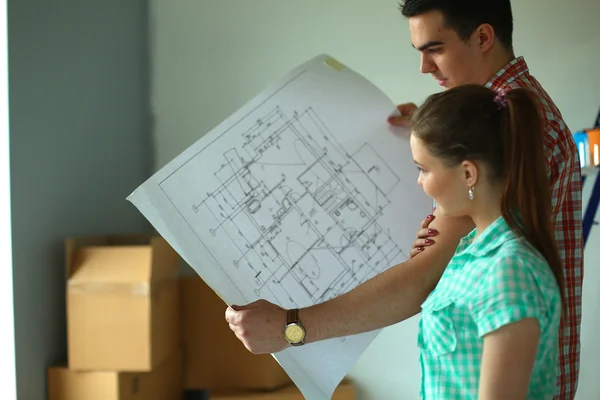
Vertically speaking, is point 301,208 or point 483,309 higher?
point 301,208

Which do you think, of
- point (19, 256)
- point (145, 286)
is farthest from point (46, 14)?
point (145, 286)

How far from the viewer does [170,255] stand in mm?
2311

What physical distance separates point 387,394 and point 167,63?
5.18 feet

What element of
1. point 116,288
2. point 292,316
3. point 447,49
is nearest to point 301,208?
point 292,316

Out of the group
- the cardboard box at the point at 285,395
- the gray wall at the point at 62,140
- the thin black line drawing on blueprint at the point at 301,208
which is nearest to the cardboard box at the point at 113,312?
the gray wall at the point at 62,140

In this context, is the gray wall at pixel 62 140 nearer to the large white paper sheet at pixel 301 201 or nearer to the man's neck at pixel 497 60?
the large white paper sheet at pixel 301 201

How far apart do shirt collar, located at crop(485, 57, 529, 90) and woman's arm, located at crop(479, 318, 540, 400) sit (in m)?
0.52

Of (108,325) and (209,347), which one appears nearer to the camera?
(108,325)

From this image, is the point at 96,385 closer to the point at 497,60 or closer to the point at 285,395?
the point at 285,395

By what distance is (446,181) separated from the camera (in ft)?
3.26

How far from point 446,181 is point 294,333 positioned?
1.28ft

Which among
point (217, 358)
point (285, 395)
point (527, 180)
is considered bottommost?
point (285, 395)

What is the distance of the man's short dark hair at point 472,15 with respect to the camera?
1.28 m

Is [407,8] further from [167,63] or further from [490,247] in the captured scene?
[167,63]
